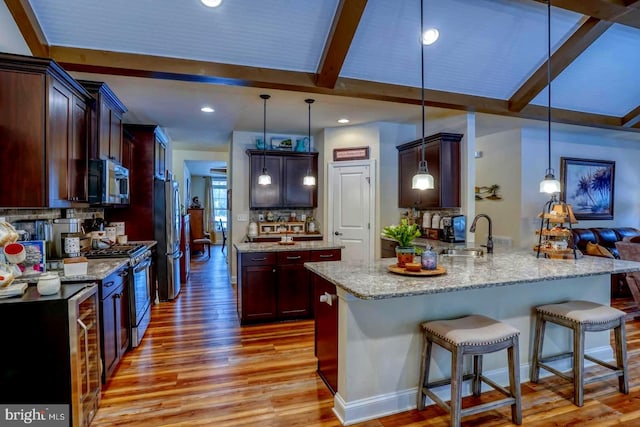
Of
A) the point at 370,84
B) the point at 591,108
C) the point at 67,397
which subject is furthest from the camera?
the point at 591,108

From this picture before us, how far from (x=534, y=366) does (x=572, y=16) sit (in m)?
3.24

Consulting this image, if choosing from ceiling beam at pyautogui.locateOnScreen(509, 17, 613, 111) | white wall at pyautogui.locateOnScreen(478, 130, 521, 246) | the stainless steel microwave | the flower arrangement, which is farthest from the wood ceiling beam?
white wall at pyautogui.locateOnScreen(478, 130, 521, 246)

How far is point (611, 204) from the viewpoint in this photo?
6.30 m

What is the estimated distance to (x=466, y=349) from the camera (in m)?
2.00

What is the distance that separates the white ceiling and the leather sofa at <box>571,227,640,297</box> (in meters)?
1.95

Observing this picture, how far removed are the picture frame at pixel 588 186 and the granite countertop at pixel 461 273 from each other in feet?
12.0

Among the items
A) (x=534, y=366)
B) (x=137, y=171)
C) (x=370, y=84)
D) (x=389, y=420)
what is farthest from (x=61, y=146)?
(x=534, y=366)

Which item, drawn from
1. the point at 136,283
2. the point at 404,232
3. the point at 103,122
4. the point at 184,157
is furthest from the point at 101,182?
the point at 184,157

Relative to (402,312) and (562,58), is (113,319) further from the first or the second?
(562,58)

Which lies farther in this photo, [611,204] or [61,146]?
[611,204]

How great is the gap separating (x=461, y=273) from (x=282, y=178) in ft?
13.3

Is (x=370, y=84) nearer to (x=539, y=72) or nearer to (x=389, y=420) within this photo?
(x=539, y=72)

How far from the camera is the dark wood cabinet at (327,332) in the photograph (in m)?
2.39

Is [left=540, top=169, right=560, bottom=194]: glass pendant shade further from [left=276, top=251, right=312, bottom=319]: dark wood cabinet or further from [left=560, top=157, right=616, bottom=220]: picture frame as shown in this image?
[left=560, top=157, right=616, bottom=220]: picture frame
